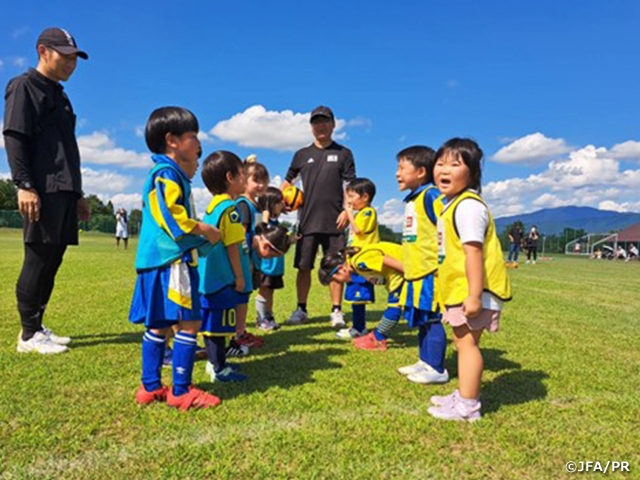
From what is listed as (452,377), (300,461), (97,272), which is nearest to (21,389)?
(300,461)

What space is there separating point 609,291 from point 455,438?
10733 millimetres

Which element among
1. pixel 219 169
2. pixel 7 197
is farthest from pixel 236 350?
pixel 7 197

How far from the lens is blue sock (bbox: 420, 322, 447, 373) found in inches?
147

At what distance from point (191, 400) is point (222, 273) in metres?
0.98

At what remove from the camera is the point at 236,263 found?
141 inches

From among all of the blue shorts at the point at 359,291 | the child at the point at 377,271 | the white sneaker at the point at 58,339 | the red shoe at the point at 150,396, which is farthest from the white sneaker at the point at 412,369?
the white sneaker at the point at 58,339

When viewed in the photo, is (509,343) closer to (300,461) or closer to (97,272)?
(300,461)

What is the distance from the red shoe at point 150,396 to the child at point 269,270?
2401mm

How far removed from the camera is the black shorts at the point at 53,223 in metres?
4.23

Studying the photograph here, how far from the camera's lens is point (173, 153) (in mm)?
3150

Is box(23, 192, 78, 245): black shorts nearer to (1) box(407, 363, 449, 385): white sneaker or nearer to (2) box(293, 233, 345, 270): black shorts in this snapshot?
(2) box(293, 233, 345, 270): black shorts

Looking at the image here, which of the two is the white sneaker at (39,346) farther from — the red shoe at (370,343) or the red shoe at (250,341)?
the red shoe at (370,343)

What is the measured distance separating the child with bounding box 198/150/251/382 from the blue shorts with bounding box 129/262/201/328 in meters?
0.50

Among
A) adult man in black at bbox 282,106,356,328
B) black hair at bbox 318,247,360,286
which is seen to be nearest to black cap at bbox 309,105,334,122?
adult man in black at bbox 282,106,356,328
